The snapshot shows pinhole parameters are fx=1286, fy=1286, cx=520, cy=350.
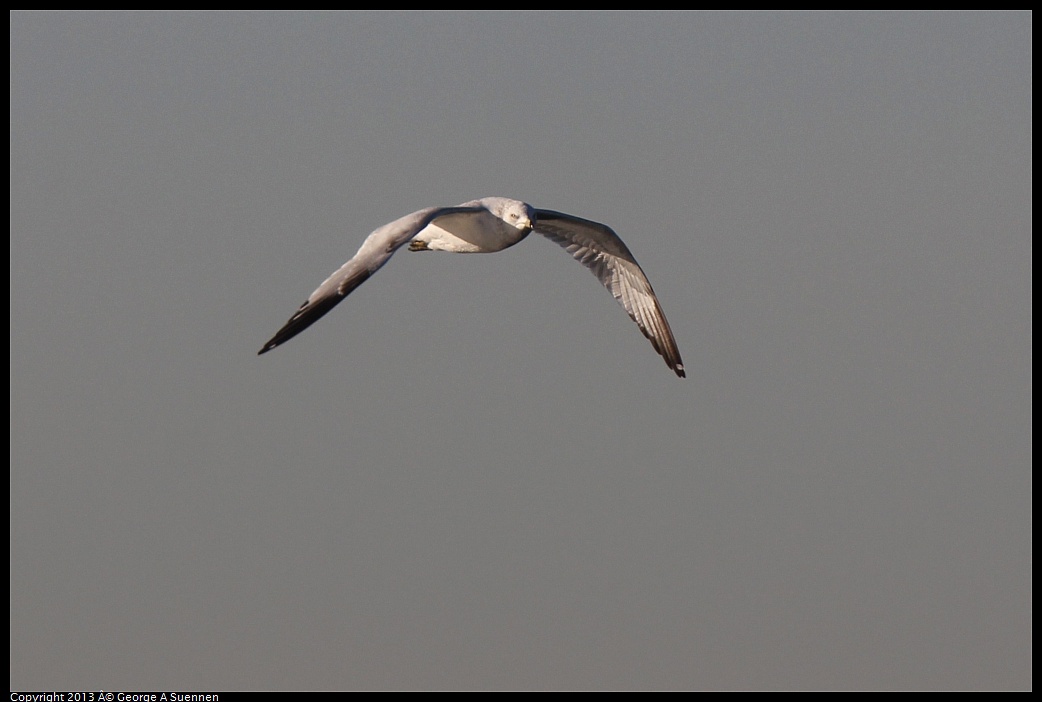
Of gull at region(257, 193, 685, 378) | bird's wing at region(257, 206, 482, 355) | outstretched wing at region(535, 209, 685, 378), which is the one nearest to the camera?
bird's wing at region(257, 206, 482, 355)

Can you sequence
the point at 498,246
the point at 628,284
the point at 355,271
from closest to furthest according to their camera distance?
the point at 355,271
the point at 498,246
the point at 628,284

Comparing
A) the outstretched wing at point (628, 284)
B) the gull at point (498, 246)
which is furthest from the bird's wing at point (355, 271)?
the outstretched wing at point (628, 284)

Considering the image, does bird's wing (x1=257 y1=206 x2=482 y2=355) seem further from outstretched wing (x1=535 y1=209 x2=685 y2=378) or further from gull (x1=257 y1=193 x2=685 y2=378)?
outstretched wing (x1=535 y1=209 x2=685 y2=378)

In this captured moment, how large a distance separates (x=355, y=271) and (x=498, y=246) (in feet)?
8.82

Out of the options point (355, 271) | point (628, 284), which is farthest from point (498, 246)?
point (628, 284)

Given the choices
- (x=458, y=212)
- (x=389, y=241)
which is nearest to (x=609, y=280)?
(x=458, y=212)

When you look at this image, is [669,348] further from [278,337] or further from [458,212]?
[278,337]

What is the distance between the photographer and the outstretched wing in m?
18.4

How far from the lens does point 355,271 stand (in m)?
13.4

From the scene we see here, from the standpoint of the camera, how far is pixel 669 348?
61.2 feet

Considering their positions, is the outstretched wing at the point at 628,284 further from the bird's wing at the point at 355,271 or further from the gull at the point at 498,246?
the bird's wing at the point at 355,271

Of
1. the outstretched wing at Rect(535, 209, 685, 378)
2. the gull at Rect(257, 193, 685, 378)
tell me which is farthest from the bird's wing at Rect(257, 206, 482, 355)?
the outstretched wing at Rect(535, 209, 685, 378)

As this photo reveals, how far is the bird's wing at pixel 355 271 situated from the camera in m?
12.9

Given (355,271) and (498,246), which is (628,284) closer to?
(498,246)
